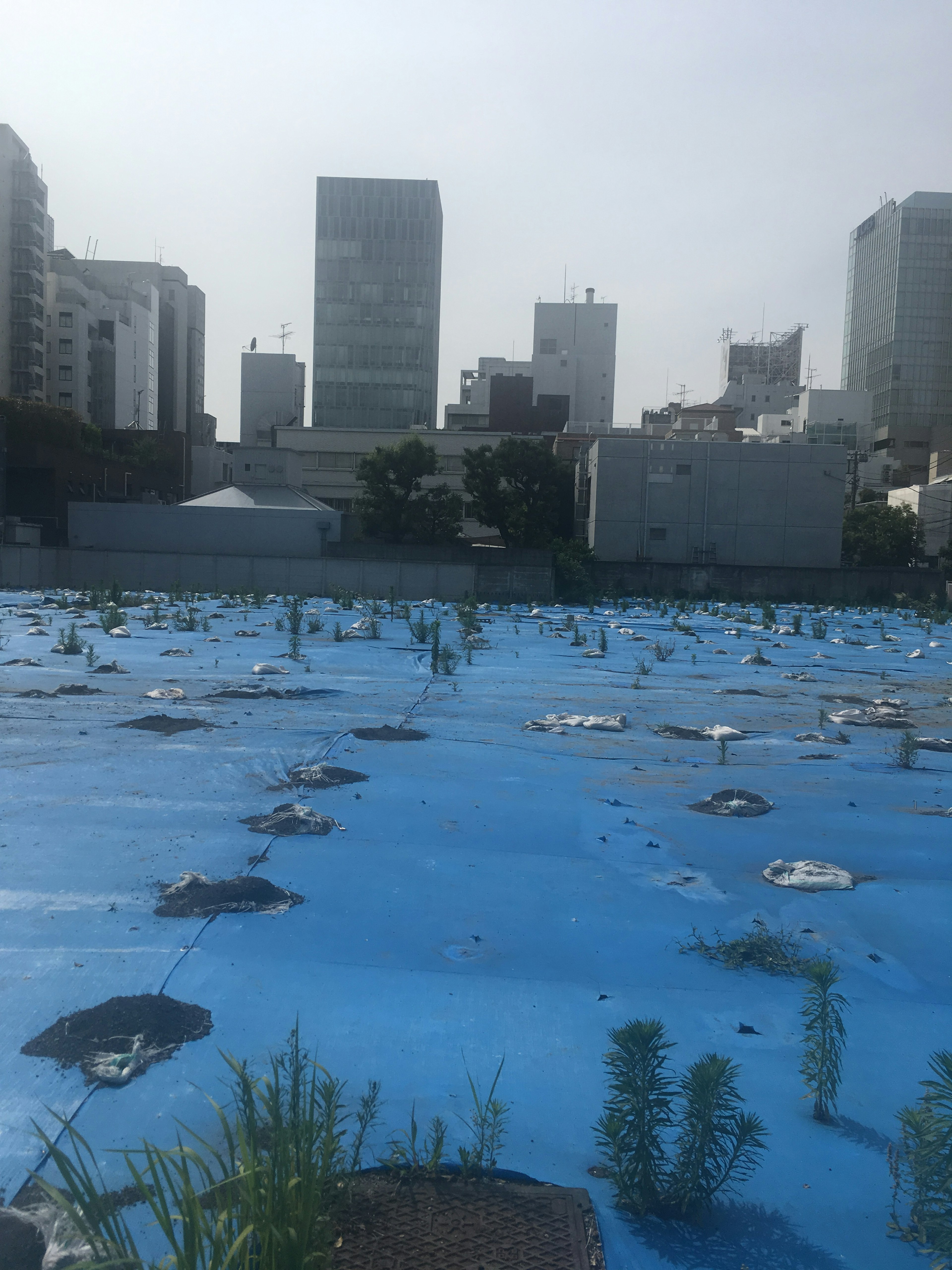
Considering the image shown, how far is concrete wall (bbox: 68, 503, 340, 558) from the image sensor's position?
3162cm

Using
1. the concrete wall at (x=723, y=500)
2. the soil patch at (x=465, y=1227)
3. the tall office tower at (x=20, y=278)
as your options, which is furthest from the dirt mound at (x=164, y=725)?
the tall office tower at (x=20, y=278)

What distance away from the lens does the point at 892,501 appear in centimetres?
5288

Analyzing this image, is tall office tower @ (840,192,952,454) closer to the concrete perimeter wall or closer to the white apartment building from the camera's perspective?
the concrete perimeter wall

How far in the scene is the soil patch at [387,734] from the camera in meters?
6.19

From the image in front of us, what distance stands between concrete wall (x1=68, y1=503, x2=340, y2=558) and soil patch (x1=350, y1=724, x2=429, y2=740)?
1001 inches

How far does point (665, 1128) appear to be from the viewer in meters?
2.12

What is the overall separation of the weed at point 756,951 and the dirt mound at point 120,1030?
1.62 meters

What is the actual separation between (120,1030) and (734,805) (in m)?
3.22

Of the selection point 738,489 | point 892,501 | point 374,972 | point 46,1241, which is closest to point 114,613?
point 374,972

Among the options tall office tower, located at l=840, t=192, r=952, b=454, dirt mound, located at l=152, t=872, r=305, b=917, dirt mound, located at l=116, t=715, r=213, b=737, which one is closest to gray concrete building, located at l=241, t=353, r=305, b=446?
tall office tower, located at l=840, t=192, r=952, b=454

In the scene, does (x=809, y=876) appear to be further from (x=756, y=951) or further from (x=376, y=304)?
(x=376, y=304)

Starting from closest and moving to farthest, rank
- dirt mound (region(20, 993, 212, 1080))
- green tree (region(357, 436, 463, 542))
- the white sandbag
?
dirt mound (region(20, 993, 212, 1080)), the white sandbag, green tree (region(357, 436, 463, 542))

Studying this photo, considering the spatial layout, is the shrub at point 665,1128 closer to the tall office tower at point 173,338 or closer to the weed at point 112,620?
the weed at point 112,620

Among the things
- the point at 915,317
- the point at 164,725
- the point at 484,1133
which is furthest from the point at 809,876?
the point at 915,317
